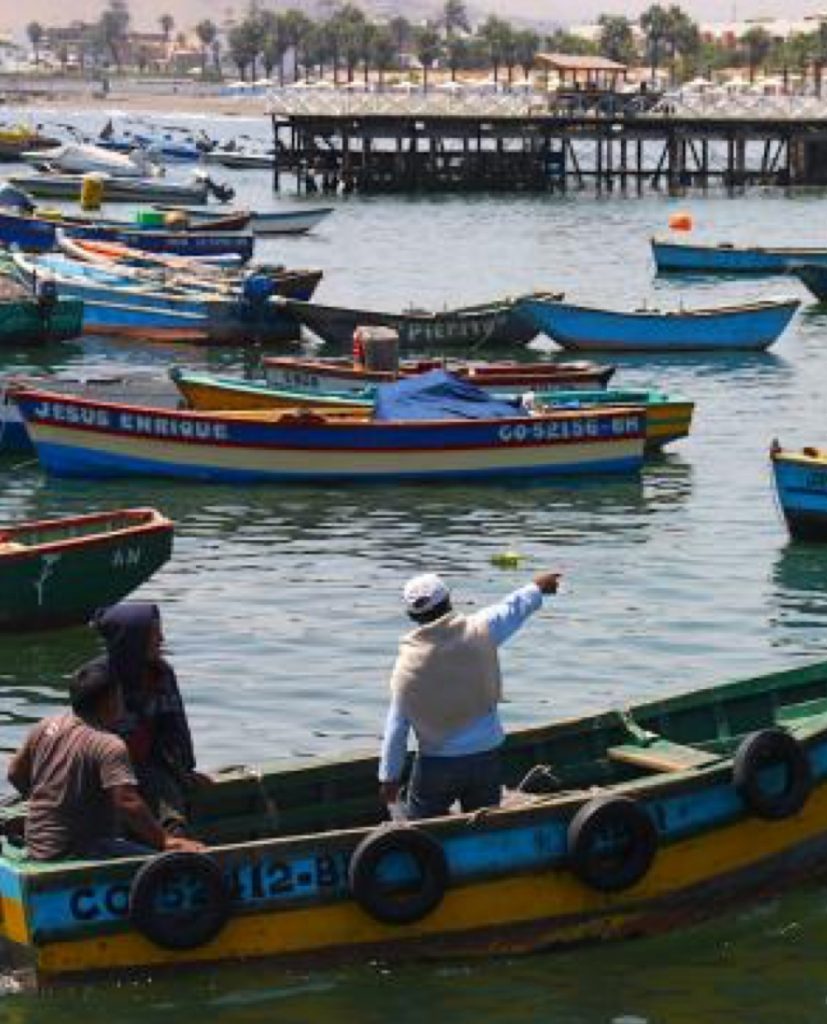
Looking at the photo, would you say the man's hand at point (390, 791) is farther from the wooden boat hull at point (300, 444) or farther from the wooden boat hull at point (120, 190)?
the wooden boat hull at point (120, 190)

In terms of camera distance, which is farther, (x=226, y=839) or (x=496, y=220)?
(x=496, y=220)

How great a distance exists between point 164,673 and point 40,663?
883 cm

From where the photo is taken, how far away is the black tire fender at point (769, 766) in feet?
51.3

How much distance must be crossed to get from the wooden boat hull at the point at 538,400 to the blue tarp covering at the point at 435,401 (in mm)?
1339

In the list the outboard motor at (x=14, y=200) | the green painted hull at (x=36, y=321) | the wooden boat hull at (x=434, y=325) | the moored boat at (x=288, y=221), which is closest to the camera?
the wooden boat hull at (x=434, y=325)

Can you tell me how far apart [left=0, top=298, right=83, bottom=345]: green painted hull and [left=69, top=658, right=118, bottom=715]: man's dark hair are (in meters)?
33.2

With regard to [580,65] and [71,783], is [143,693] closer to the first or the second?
[71,783]

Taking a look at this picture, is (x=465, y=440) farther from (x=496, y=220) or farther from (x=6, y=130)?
(x=6, y=130)

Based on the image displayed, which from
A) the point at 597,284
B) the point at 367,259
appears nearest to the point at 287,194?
the point at 367,259

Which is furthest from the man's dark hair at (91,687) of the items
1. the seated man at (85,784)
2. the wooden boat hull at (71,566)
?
the wooden boat hull at (71,566)

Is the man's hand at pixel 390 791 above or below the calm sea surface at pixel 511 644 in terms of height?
above

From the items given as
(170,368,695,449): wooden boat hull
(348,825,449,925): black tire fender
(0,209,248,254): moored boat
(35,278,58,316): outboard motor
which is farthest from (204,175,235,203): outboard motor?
(348,825,449,925): black tire fender

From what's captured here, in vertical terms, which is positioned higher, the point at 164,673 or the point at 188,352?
the point at 164,673

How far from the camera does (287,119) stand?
10556 cm
